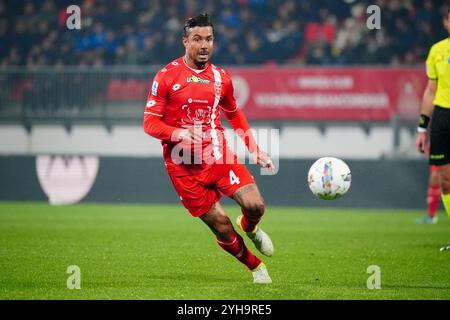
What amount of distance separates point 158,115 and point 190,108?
313 mm

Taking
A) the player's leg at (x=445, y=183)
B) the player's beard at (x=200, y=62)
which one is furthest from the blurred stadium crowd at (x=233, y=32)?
the player's beard at (x=200, y=62)

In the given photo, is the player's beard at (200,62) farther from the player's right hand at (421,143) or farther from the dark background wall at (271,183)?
the dark background wall at (271,183)

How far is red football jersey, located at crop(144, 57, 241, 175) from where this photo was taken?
7746 mm

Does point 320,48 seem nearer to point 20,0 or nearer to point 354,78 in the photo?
point 354,78

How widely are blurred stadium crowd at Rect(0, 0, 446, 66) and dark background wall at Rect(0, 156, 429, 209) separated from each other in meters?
3.66

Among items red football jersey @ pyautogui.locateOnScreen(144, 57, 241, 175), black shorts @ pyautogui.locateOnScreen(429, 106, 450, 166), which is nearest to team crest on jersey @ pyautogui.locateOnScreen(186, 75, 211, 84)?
red football jersey @ pyautogui.locateOnScreen(144, 57, 241, 175)

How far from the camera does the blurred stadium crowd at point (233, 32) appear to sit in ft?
68.4

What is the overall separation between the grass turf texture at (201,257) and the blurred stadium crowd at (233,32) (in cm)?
560

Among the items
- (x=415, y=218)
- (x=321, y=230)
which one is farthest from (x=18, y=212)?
(x=415, y=218)

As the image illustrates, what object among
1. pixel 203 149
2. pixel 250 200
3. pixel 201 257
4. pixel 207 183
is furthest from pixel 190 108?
pixel 201 257

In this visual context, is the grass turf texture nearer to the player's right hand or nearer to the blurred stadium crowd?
the player's right hand

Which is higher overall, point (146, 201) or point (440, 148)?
point (440, 148)

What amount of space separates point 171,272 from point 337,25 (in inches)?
562

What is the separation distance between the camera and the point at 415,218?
630 inches
